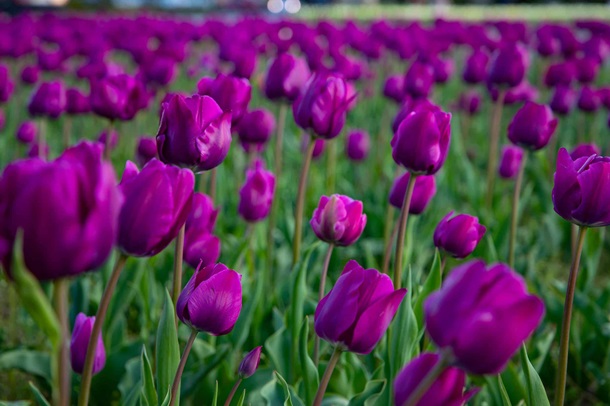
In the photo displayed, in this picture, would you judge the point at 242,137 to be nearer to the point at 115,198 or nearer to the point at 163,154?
the point at 163,154

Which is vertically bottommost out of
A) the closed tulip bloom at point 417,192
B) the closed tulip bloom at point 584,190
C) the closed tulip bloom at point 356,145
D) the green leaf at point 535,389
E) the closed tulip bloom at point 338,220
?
the closed tulip bloom at point 356,145

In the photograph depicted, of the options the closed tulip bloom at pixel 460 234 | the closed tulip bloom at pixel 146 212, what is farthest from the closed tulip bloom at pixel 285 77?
the closed tulip bloom at pixel 146 212

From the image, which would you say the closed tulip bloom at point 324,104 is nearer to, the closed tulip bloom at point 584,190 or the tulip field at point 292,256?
the tulip field at point 292,256

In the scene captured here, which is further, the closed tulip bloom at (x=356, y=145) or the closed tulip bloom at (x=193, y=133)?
the closed tulip bloom at (x=356, y=145)

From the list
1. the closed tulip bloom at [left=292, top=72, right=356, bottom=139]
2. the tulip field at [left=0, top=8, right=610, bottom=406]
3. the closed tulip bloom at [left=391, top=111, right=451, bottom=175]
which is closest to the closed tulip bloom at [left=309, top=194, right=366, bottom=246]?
the tulip field at [left=0, top=8, right=610, bottom=406]

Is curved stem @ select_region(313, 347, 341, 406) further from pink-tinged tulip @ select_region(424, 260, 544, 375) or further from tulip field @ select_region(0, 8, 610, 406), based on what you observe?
→ pink-tinged tulip @ select_region(424, 260, 544, 375)

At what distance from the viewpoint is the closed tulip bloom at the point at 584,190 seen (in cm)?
108

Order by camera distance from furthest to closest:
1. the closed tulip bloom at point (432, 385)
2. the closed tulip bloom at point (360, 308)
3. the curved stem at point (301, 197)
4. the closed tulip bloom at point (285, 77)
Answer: the closed tulip bloom at point (285, 77)
the curved stem at point (301, 197)
the closed tulip bloom at point (360, 308)
the closed tulip bloom at point (432, 385)

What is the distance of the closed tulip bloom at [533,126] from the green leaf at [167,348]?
1068 mm

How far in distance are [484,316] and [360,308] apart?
0.29m

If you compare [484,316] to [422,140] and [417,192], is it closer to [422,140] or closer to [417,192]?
[422,140]

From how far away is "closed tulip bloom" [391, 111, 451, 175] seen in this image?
1221mm

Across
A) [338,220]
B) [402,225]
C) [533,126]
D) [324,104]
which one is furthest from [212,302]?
[533,126]

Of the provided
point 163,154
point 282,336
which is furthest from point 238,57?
point 163,154
